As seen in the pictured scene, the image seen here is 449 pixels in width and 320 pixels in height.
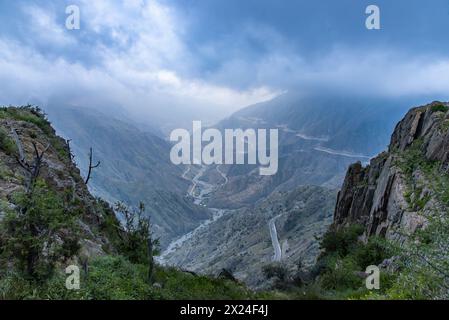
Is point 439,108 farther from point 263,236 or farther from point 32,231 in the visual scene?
point 263,236

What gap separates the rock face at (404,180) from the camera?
21.8 m

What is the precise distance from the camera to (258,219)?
525 ft

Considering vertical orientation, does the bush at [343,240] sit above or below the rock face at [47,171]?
below

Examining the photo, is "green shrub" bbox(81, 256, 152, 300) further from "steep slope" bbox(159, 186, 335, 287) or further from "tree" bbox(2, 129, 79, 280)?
"steep slope" bbox(159, 186, 335, 287)

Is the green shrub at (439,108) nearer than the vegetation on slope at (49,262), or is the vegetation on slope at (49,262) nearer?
the vegetation on slope at (49,262)

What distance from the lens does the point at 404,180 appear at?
2698 centimetres

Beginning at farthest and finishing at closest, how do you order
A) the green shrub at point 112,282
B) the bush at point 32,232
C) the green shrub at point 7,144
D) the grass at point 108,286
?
the green shrub at point 7,144
the bush at point 32,232
the green shrub at point 112,282
the grass at point 108,286

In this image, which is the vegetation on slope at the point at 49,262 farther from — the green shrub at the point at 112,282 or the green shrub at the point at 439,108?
the green shrub at the point at 439,108

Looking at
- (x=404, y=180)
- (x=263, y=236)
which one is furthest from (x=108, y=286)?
(x=263, y=236)

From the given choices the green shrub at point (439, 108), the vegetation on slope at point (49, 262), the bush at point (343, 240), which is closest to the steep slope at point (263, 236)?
the bush at point (343, 240)

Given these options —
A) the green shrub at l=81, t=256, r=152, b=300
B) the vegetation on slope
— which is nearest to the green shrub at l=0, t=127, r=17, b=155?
the vegetation on slope

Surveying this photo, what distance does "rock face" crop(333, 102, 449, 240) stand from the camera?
21828 mm
